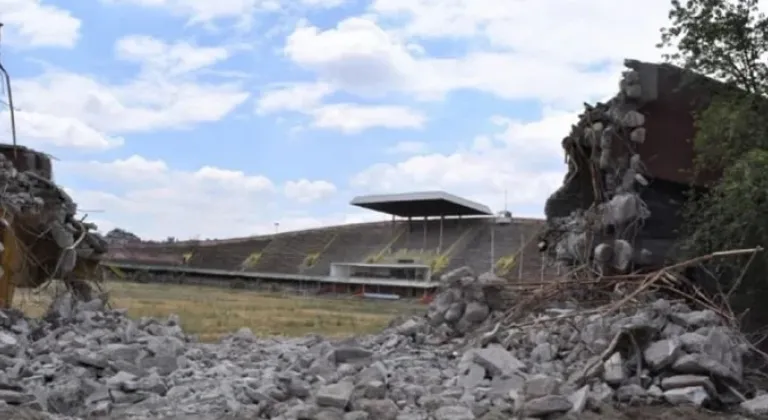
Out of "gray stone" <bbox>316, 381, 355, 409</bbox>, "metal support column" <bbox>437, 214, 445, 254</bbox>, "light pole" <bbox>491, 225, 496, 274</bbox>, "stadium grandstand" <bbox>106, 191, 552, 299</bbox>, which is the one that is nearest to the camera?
Answer: "gray stone" <bbox>316, 381, 355, 409</bbox>

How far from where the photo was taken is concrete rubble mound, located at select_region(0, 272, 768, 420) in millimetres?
8617

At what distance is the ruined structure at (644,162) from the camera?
1422cm

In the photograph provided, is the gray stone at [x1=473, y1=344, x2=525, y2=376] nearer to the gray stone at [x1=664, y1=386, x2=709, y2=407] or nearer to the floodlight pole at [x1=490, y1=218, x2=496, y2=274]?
the gray stone at [x1=664, y1=386, x2=709, y2=407]

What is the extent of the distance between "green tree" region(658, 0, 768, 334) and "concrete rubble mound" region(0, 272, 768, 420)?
1.26 meters

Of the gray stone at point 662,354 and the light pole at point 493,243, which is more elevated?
the light pole at point 493,243

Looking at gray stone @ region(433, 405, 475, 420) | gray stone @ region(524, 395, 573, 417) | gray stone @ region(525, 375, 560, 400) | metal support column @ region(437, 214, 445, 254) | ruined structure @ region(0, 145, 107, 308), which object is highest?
metal support column @ region(437, 214, 445, 254)

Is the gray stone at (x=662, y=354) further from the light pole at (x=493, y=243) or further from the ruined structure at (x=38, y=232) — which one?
the light pole at (x=493, y=243)

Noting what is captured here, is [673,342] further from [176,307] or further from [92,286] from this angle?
[176,307]

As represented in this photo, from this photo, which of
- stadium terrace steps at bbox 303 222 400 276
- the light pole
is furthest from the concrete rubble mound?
stadium terrace steps at bbox 303 222 400 276

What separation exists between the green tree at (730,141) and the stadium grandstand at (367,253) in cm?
2694

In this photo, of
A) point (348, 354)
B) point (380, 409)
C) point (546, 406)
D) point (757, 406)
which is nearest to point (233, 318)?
point (348, 354)

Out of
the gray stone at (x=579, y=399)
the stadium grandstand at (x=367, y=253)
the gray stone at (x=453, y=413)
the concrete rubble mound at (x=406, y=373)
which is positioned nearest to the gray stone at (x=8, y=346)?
the concrete rubble mound at (x=406, y=373)

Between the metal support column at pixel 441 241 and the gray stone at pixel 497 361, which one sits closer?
the gray stone at pixel 497 361

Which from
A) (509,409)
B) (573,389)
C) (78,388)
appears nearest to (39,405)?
(78,388)
